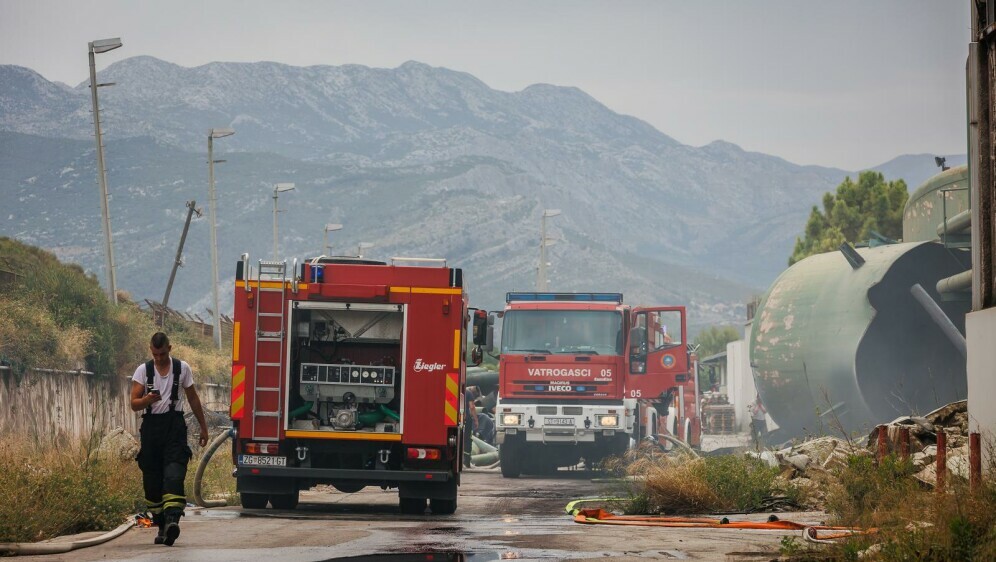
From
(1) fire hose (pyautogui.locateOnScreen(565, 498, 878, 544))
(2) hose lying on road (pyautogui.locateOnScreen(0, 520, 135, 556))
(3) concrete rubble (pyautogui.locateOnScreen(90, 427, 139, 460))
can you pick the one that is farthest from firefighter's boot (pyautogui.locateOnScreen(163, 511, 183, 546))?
(3) concrete rubble (pyautogui.locateOnScreen(90, 427, 139, 460))

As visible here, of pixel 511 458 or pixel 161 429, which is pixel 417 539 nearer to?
pixel 161 429

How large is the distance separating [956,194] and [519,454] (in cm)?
1023

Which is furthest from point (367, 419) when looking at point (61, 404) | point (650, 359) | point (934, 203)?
point (934, 203)

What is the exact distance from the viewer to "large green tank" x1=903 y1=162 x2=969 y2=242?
1116 inches

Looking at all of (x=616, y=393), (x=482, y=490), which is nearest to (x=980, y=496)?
(x=482, y=490)

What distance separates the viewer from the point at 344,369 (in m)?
16.5

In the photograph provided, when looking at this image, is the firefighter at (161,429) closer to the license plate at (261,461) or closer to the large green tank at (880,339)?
the license plate at (261,461)

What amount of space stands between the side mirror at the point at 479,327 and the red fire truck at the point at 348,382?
64.4 inches

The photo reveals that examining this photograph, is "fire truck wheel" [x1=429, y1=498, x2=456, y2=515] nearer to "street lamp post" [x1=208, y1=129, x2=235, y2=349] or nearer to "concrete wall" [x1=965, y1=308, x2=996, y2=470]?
"concrete wall" [x1=965, y1=308, x2=996, y2=470]

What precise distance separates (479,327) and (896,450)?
5510 millimetres

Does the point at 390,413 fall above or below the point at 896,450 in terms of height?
above

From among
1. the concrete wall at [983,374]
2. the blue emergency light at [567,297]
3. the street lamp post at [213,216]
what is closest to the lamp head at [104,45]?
the street lamp post at [213,216]

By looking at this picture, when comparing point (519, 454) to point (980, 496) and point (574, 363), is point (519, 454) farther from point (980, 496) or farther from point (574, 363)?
point (980, 496)

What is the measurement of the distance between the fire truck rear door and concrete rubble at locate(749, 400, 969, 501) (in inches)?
307
